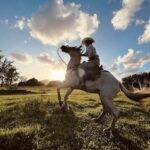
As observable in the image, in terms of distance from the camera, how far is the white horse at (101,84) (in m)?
14.6

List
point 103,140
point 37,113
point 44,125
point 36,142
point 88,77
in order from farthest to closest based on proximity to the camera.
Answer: point 37,113, point 88,77, point 44,125, point 103,140, point 36,142

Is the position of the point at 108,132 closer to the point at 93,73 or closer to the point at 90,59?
the point at 93,73

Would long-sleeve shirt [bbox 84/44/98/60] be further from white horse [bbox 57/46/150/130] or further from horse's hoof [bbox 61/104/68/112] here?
horse's hoof [bbox 61/104/68/112]

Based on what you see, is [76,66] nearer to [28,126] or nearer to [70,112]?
[70,112]

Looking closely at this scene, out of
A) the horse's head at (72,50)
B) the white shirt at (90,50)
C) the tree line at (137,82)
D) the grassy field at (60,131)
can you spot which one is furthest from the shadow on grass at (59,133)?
the tree line at (137,82)

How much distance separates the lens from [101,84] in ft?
48.9

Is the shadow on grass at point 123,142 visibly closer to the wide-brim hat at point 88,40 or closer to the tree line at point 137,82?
the tree line at point 137,82

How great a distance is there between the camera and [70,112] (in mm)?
16781

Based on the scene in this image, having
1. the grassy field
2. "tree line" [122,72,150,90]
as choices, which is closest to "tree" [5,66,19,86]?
"tree line" [122,72,150,90]

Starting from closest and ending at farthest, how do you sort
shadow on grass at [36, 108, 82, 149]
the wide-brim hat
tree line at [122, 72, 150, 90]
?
shadow on grass at [36, 108, 82, 149] < the wide-brim hat < tree line at [122, 72, 150, 90]

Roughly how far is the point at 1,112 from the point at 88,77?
5178 mm

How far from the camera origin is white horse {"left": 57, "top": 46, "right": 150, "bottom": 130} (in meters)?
14.6

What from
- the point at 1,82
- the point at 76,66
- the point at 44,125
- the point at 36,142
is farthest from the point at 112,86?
the point at 1,82

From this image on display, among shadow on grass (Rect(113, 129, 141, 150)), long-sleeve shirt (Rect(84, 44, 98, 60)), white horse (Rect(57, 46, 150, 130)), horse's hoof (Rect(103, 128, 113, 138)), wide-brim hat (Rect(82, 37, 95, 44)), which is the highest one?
wide-brim hat (Rect(82, 37, 95, 44))
